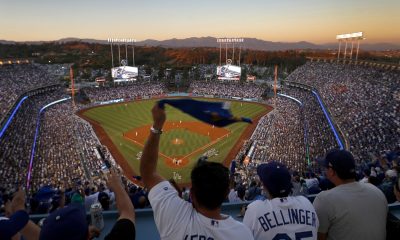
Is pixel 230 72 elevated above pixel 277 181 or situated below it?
below

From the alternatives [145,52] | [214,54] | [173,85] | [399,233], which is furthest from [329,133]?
[145,52]

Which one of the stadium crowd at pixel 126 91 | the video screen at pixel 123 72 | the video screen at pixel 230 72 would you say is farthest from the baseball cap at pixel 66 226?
the video screen at pixel 230 72

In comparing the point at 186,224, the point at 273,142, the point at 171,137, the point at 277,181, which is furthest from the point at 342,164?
the point at 171,137

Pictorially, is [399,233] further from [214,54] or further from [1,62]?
[214,54]

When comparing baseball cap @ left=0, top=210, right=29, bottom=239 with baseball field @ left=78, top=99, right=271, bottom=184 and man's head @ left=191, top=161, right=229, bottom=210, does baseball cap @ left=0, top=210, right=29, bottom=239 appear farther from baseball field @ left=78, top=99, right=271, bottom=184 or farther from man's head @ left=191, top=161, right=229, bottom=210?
baseball field @ left=78, top=99, right=271, bottom=184

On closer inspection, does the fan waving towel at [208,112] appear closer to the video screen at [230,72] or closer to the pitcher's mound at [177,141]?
the pitcher's mound at [177,141]

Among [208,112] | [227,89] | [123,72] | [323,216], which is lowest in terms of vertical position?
[227,89]

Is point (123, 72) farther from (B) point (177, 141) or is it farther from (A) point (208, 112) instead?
(A) point (208, 112)

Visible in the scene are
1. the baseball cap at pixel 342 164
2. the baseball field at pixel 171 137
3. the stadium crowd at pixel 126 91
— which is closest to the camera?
the baseball cap at pixel 342 164
